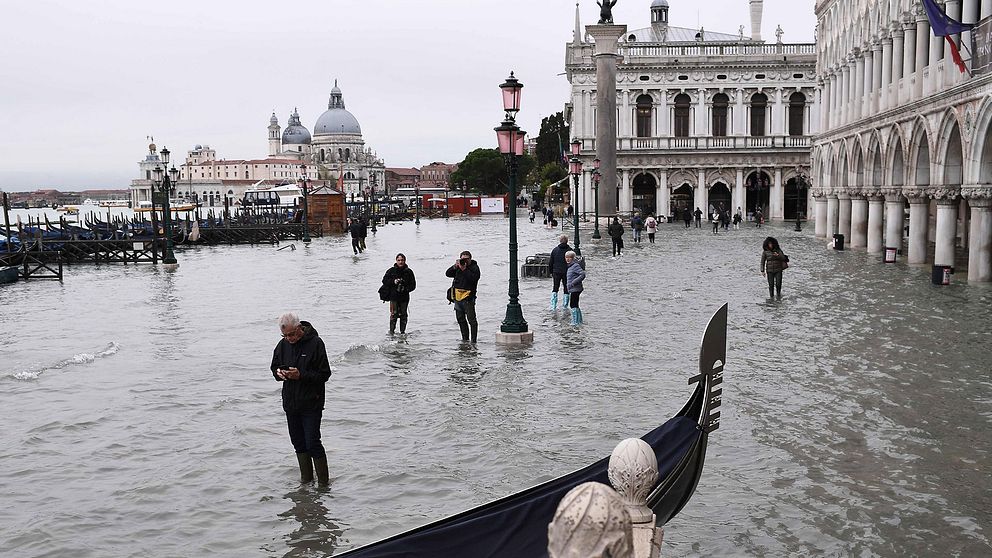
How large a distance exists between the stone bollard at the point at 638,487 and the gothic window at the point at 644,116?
63.6m

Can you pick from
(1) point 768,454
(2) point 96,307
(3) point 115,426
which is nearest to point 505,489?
(1) point 768,454

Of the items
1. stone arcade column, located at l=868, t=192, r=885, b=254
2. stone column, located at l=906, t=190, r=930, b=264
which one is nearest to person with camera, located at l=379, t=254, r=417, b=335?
stone column, located at l=906, t=190, r=930, b=264

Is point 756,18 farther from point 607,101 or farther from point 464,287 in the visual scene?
point 464,287

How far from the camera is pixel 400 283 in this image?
50.3ft

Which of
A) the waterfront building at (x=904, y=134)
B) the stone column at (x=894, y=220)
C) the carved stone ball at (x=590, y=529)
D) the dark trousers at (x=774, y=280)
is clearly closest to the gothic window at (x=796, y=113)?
the waterfront building at (x=904, y=134)

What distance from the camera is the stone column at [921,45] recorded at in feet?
81.4

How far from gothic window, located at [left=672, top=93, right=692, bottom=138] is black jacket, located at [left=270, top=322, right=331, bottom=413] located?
5955 cm

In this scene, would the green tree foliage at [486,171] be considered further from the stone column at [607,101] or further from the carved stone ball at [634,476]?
the carved stone ball at [634,476]

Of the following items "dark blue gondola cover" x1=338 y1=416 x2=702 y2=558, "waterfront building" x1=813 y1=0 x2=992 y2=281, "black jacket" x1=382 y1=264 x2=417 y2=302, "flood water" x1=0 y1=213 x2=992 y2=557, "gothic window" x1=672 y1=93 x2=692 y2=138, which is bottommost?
"flood water" x1=0 y1=213 x2=992 y2=557

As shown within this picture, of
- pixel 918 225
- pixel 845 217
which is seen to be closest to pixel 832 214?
pixel 845 217

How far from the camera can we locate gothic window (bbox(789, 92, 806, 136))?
213ft

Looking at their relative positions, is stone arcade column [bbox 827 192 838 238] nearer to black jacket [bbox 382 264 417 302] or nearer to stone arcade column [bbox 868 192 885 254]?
stone arcade column [bbox 868 192 885 254]

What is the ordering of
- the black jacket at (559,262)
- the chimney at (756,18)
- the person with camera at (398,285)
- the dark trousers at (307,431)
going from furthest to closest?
the chimney at (756,18) → the black jacket at (559,262) → the person with camera at (398,285) → the dark trousers at (307,431)

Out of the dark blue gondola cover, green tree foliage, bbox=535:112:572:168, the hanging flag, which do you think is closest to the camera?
the dark blue gondola cover
